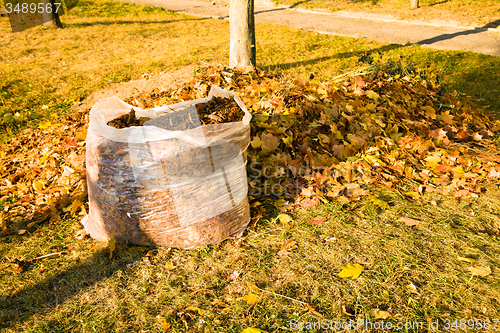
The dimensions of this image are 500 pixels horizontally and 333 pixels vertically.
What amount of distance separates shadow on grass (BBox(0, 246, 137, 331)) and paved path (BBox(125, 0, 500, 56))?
655cm

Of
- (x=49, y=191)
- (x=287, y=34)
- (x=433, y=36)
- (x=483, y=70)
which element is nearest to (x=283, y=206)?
(x=49, y=191)

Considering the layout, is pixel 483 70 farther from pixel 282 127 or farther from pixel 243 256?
pixel 243 256

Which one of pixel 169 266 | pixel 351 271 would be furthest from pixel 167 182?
pixel 351 271

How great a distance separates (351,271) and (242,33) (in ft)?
A: 11.2

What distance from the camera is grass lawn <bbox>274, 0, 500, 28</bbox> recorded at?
7707 millimetres

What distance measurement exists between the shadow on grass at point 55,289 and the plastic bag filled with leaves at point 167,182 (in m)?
0.17

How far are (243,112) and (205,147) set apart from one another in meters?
0.56

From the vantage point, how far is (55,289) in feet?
5.83

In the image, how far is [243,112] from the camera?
229 cm

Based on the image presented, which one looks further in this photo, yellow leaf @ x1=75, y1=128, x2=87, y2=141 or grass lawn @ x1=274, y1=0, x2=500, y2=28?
grass lawn @ x1=274, y1=0, x2=500, y2=28

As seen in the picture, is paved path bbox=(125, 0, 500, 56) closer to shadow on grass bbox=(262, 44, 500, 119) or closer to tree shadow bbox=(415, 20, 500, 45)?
tree shadow bbox=(415, 20, 500, 45)

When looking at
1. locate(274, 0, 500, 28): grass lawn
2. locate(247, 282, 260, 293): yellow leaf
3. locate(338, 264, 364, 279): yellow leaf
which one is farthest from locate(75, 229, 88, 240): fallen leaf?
locate(274, 0, 500, 28): grass lawn

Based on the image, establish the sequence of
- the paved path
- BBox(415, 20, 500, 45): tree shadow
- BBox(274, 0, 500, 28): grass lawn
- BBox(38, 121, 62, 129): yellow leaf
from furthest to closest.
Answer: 1. BBox(274, 0, 500, 28): grass lawn
2. BBox(415, 20, 500, 45): tree shadow
3. the paved path
4. BBox(38, 121, 62, 129): yellow leaf

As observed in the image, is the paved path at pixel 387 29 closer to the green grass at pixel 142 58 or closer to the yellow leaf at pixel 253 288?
the green grass at pixel 142 58
